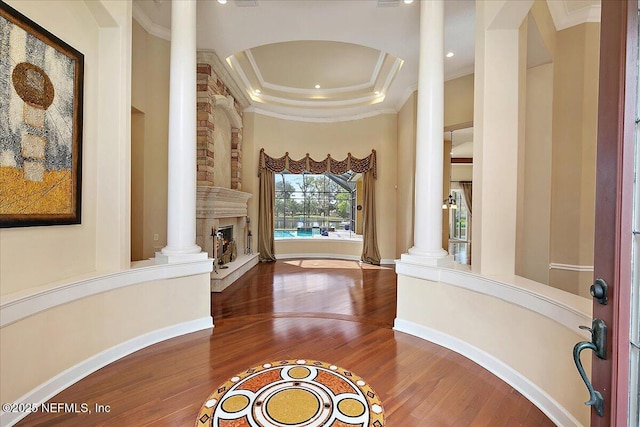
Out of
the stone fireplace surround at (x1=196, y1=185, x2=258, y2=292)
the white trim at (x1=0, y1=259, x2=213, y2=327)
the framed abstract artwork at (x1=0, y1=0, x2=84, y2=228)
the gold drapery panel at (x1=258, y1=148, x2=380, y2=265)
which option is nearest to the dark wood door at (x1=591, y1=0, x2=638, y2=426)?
the white trim at (x1=0, y1=259, x2=213, y2=327)

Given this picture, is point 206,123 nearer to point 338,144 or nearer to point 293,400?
point 338,144

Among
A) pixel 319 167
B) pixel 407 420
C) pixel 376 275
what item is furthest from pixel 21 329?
pixel 319 167

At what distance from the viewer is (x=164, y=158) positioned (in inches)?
162

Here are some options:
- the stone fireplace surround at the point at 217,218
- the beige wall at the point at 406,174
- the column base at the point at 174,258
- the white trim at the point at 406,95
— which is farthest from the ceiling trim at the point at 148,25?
the beige wall at the point at 406,174

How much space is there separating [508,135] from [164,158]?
419cm

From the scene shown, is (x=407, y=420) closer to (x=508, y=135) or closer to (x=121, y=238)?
(x=508, y=135)

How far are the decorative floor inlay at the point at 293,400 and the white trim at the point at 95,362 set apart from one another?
1046 mm

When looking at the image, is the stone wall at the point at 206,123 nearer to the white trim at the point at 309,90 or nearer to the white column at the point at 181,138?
the white trim at the point at 309,90

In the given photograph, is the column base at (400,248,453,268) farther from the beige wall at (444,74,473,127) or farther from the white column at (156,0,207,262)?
the beige wall at (444,74,473,127)

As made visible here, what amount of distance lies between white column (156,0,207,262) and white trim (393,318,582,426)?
7.93 feet

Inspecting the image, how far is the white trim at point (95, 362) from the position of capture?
1810 millimetres

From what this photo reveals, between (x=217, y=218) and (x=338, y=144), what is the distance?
3680 mm

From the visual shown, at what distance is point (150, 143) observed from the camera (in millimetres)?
4035

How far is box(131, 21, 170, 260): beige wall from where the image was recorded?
3.93 meters
